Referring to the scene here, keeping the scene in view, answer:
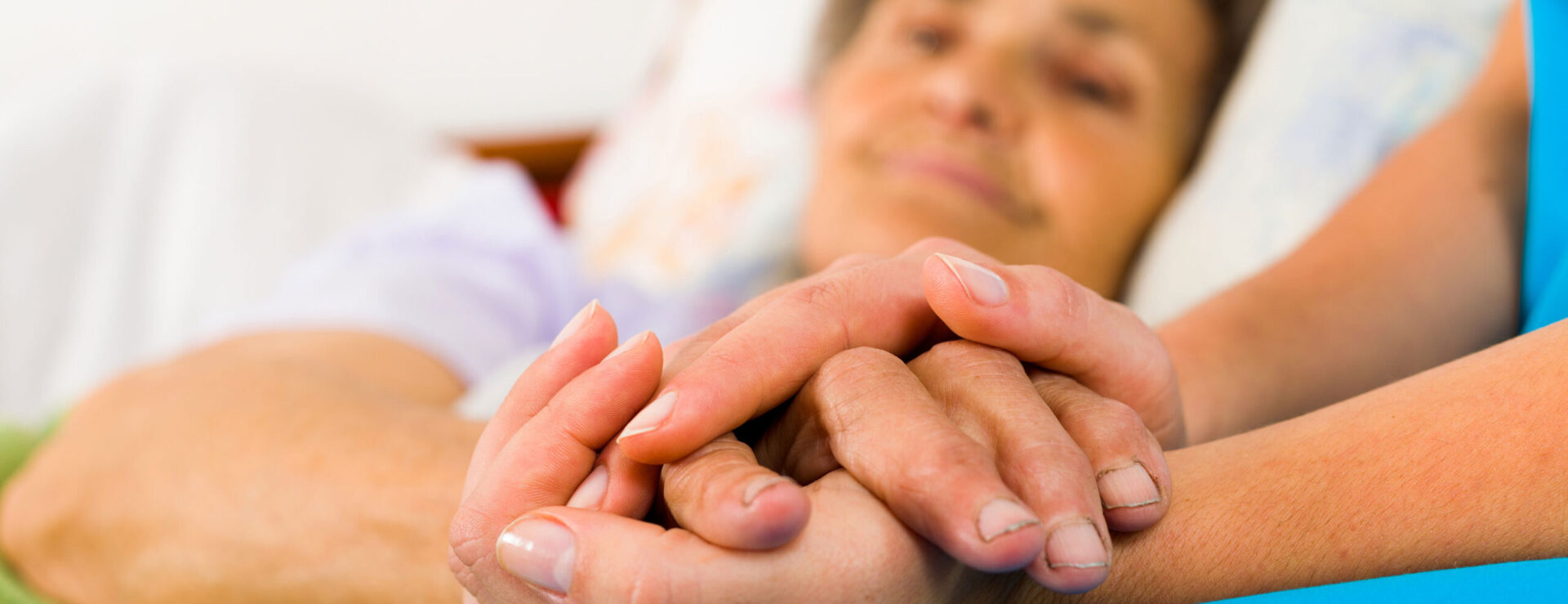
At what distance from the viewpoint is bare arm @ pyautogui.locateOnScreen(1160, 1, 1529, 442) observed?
20.3 inches

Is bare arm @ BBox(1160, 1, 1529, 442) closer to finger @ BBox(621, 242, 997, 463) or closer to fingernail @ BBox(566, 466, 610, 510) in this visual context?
finger @ BBox(621, 242, 997, 463)

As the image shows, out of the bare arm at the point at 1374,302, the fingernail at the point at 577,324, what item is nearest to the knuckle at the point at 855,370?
the fingernail at the point at 577,324

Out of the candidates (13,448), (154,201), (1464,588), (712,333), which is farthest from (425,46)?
(1464,588)

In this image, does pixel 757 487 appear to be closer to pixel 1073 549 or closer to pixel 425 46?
pixel 1073 549

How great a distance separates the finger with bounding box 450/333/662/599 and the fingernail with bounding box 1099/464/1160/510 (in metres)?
0.17

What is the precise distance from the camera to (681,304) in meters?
1.01

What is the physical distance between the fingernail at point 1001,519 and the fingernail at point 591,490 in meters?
0.14

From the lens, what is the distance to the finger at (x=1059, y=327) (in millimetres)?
376

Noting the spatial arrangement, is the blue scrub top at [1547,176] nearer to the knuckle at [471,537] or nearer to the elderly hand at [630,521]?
the elderly hand at [630,521]

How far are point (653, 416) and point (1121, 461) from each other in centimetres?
17

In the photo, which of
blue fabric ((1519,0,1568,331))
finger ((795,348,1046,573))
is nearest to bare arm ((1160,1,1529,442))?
blue fabric ((1519,0,1568,331))

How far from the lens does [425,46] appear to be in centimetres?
191

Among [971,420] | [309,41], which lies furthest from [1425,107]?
[309,41]

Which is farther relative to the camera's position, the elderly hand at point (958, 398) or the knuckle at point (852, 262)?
the knuckle at point (852, 262)
